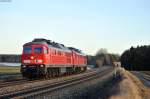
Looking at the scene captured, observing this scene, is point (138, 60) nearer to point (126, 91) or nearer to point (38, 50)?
point (38, 50)

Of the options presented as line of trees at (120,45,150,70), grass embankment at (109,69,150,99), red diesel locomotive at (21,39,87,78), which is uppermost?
line of trees at (120,45,150,70)

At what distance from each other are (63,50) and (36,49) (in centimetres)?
1129

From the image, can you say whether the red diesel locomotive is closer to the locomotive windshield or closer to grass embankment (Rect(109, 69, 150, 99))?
the locomotive windshield

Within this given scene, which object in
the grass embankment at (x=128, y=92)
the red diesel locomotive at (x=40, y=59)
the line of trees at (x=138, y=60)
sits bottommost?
the grass embankment at (x=128, y=92)

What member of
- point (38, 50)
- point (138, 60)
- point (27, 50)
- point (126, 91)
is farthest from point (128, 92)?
point (138, 60)

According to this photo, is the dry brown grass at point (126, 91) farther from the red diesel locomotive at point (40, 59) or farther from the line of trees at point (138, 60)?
the line of trees at point (138, 60)

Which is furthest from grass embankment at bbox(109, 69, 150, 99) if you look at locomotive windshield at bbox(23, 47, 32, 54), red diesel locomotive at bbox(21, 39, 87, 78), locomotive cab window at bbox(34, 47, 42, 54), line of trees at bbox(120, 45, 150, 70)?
line of trees at bbox(120, 45, 150, 70)

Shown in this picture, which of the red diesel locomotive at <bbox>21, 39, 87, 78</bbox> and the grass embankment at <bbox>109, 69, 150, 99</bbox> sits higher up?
the red diesel locomotive at <bbox>21, 39, 87, 78</bbox>

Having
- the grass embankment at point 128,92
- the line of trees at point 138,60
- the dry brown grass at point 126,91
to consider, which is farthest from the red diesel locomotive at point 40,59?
the line of trees at point 138,60

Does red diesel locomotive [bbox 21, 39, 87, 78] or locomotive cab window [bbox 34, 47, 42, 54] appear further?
locomotive cab window [bbox 34, 47, 42, 54]

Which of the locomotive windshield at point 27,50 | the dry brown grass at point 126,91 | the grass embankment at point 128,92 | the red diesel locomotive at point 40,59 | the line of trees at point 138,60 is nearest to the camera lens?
the dry brown grass at point 126,91

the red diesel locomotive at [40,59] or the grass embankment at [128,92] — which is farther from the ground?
the red diesel locomotive at [40,59]

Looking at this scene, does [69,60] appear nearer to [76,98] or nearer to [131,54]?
[76,98]

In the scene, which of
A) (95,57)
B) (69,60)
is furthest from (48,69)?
(95,57)
